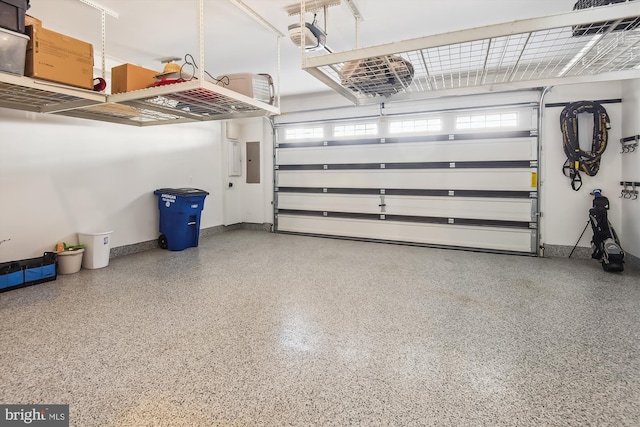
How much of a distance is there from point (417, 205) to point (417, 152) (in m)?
0.91

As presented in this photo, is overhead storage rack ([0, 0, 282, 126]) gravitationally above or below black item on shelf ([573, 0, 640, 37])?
below

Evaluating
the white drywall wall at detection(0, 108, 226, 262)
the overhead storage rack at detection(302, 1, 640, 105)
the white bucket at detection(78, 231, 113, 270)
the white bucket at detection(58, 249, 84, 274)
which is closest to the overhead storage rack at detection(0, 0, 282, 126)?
the white drywall wall at detection(0, 108, 226, 262)

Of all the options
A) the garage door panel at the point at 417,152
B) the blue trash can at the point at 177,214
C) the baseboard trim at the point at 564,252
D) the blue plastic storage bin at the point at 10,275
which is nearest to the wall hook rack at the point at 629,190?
the baseboard trim at the point at 564,252

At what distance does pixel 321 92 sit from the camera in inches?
242

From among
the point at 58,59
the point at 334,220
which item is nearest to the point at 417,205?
the point at 334,220

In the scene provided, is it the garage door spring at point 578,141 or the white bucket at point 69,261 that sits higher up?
the garage door spring at point 578,141

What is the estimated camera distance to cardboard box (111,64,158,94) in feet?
10.2

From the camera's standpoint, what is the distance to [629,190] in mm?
4074

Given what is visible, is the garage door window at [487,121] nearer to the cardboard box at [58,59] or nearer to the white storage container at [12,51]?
→ the cardboard box at [58,59]

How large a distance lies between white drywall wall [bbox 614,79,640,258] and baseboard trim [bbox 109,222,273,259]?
5708mm

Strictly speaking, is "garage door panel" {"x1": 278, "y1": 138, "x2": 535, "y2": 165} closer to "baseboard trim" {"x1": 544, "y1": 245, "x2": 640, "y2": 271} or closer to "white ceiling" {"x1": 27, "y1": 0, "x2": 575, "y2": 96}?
"baseboard trim" {"x1": 544, "y1": 245, "x2": 640, "y2": 271}

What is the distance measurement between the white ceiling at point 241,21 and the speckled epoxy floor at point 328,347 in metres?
2.76

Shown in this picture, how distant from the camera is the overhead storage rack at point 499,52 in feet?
6.57

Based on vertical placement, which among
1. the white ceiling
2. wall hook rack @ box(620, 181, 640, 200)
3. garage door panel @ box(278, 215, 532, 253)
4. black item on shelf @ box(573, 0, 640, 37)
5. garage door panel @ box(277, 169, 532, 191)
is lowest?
garage door panel @ box(278, 215, 532, 253)
